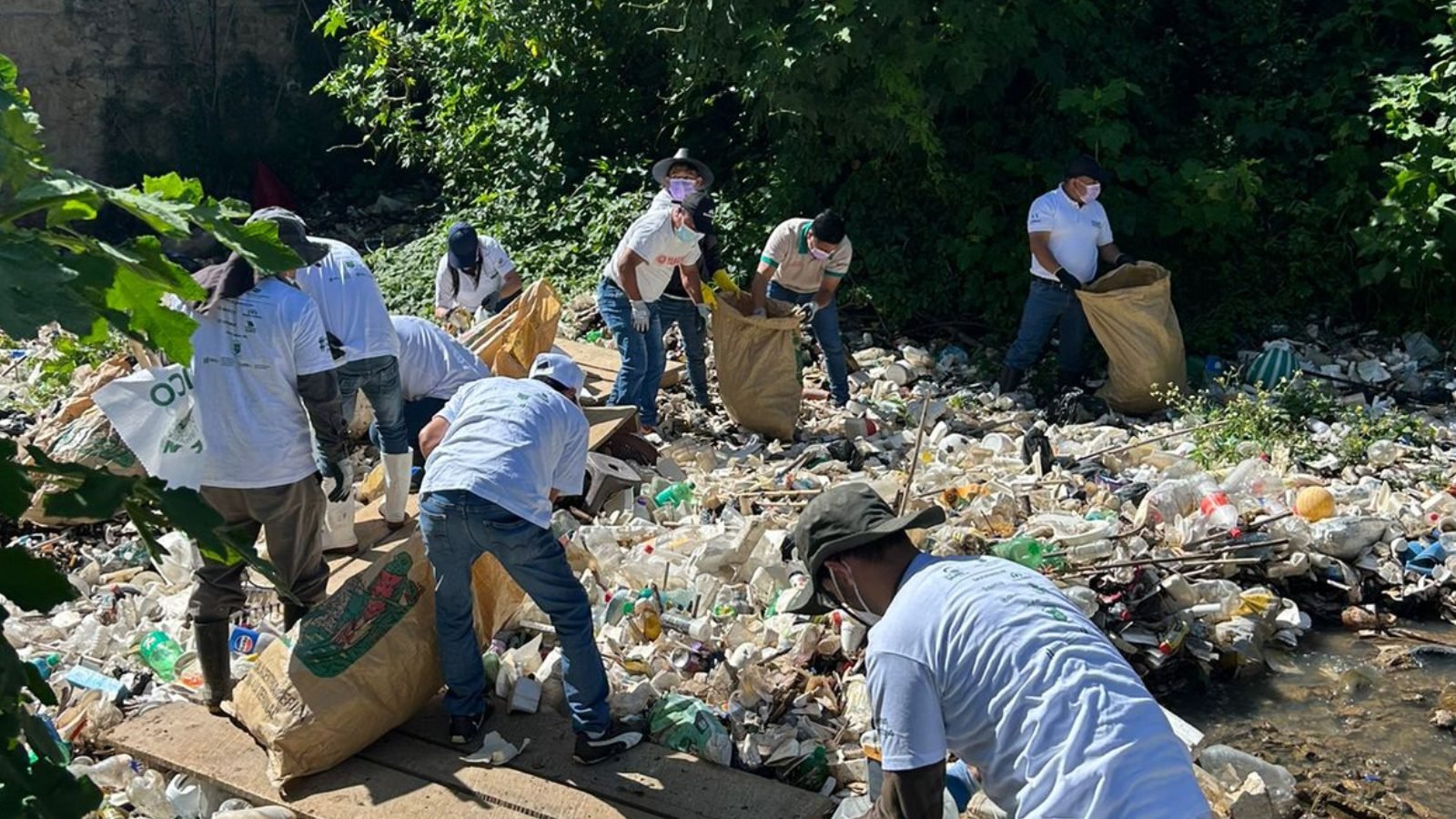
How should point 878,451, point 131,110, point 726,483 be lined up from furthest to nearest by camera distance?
point 131,110
point 878,451
point 726,483

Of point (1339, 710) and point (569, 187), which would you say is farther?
point (569, 187)

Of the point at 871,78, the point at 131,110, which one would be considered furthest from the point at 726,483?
the point at 131,110

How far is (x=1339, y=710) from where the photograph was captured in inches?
227

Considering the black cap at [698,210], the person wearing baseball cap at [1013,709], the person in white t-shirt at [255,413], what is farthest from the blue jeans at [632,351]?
the person wearing baseball cap at [1013,709]

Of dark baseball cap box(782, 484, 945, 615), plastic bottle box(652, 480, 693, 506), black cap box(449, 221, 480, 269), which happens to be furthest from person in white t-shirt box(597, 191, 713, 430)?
dark baseball cap box(782, 484, 945, 615)

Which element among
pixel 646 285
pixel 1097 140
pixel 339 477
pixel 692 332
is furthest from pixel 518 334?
pixel 1097 140

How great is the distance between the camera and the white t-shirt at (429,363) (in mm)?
6352

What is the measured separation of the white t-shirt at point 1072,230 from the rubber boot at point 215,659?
17.8 feet

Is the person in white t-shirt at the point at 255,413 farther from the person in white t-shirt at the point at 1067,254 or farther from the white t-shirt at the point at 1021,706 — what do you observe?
the person in white t-shirt at the point at 1067,254

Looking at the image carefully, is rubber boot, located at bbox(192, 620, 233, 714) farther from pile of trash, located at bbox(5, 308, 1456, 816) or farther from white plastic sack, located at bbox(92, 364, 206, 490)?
white plastic sack, located at bbox(92, 364, 206, 490)

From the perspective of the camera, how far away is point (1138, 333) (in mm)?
8617

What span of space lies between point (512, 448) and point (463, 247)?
3662 millimetres

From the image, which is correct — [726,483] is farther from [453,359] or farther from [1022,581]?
[1022,581]

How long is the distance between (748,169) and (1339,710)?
660cm
